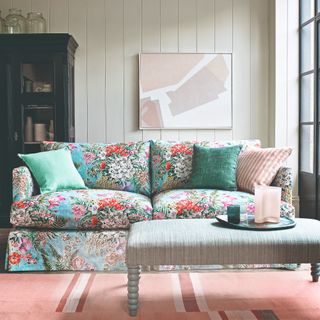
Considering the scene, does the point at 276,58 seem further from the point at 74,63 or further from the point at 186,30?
the point at 74,63

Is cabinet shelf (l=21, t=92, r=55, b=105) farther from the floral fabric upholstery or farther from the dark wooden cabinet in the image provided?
the floral fabric upholstery

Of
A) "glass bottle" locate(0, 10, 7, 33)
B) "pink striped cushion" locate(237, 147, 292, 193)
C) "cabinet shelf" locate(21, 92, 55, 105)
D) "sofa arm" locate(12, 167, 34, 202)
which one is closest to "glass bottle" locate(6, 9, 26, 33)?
"glass bottle" locate(0, 10, 7, 33)

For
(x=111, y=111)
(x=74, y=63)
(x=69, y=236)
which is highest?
(x=74, y=63)

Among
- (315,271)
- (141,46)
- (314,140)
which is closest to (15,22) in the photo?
(141,46)

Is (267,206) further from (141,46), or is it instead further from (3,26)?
(3,26)

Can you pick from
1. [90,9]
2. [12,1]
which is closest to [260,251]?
[90,9]

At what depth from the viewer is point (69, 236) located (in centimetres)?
349

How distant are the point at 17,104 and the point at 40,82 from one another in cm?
A: 27

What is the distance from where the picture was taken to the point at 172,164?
4.20m

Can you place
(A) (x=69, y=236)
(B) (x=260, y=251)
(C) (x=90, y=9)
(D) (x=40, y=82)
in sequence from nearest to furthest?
(B) (x=260, y=251)
(A) (x=69, y=236)
(D) (x=40, y=82)
(C) (x=90, y=9)

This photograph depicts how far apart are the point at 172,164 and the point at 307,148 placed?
138 cm

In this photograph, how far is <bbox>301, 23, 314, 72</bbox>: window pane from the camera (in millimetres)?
4785

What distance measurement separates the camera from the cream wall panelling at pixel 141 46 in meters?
5.18

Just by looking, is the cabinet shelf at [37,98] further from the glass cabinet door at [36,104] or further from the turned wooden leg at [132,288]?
the turned wooden leg at [132,288]
